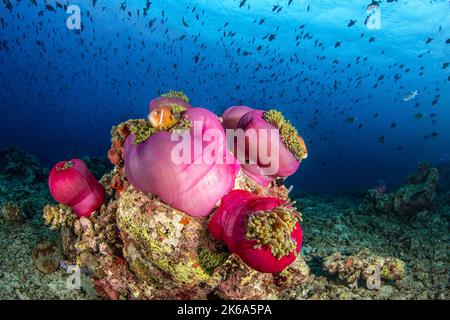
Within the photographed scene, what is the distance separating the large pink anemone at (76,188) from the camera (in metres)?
4.00

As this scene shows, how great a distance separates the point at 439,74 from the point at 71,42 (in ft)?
267

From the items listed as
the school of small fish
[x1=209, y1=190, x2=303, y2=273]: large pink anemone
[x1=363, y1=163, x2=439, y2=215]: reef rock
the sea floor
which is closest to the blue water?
the school of small fish

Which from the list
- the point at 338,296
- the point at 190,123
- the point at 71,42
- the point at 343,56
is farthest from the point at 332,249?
the point at 71,42

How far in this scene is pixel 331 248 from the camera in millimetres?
5598

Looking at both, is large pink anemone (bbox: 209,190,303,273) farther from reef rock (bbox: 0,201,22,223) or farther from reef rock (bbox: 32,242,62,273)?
reef rock (bbox: 0,201,22,223)

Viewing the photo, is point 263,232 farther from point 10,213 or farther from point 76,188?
point 10,213

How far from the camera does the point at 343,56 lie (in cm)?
3653

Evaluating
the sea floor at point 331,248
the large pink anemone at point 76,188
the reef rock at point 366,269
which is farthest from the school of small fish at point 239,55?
the reef rock at point 366,269

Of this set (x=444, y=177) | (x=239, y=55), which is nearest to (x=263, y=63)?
(x=239, y=55)

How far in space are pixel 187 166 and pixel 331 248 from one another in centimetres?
385

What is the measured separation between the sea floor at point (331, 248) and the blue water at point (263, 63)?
322 inches

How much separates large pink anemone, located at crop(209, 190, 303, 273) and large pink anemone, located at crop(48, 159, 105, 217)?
7.32 feet

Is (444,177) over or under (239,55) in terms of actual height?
under
